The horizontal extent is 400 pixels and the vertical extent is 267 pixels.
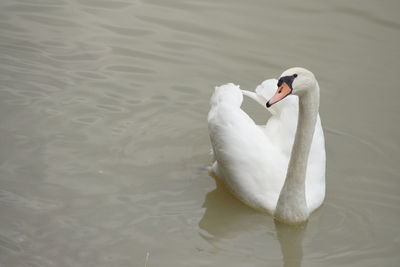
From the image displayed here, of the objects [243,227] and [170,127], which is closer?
[243,227]

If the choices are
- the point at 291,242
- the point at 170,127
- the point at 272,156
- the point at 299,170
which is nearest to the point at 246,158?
the point at 272,156

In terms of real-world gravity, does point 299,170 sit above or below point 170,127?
above

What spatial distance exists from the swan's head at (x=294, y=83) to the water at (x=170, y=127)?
4.06 feet

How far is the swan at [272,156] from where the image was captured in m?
6.05

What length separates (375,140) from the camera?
7.49 meters

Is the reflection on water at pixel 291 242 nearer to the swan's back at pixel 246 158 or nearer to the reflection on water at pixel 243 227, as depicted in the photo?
the reflection on water at pixel 243 227

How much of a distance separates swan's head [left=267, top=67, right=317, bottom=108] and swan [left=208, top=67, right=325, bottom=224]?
0.17 metres

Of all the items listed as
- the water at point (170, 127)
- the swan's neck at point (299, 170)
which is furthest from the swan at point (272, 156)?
the water at point (170, 127)

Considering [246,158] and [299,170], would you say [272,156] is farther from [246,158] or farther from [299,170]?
[299,170]

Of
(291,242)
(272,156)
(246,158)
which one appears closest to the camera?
(291,242)

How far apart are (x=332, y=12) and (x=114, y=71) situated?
3013 millimetres

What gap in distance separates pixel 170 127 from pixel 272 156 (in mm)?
1368

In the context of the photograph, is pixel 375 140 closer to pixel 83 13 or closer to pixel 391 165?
pixel 391 165

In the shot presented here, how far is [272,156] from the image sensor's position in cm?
646
